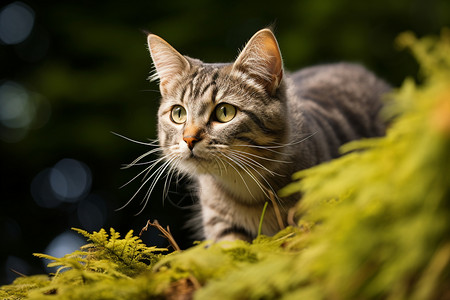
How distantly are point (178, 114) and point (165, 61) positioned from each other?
0.31m

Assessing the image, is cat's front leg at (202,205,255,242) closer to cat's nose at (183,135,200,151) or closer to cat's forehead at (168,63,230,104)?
cat's nose at (183,135,200,151)

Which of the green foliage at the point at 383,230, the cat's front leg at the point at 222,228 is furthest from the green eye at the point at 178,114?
the green foliage at the point at 383,230

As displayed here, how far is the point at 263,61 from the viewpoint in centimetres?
216

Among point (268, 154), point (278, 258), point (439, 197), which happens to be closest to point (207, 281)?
point (278, 258)

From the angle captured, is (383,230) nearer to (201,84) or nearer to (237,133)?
(237,133)

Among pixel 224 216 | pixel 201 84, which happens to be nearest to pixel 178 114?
pixel 201 84

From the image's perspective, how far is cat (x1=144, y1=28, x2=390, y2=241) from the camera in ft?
6.64

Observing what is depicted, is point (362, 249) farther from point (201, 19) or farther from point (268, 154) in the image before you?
point (201, 19)

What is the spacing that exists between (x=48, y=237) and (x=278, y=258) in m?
3.99

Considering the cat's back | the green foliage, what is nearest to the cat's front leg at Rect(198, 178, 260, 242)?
the cat's back

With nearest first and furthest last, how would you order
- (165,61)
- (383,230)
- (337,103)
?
(383,230), (165,61), (337,103)

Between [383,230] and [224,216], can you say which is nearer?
[383,230]

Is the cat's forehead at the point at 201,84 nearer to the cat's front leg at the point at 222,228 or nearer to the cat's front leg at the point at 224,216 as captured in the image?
the cat's front leg at the point at 224,216

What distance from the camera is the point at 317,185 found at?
2.56 ft
